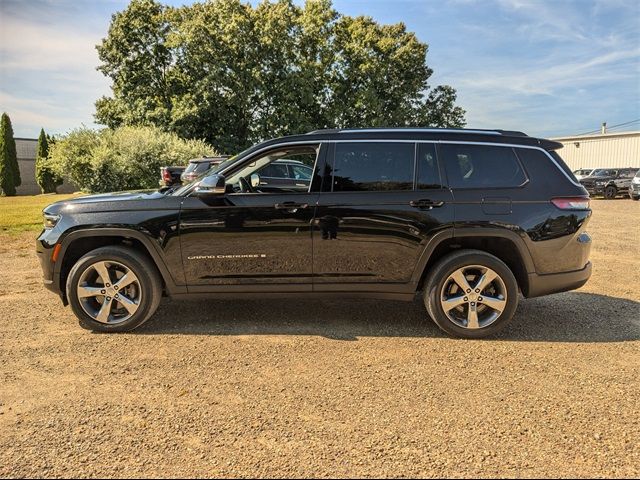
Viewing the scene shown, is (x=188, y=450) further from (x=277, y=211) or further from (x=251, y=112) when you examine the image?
(x=251, y=112)

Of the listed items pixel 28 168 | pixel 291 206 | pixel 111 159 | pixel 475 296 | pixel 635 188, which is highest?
pixel 28 168

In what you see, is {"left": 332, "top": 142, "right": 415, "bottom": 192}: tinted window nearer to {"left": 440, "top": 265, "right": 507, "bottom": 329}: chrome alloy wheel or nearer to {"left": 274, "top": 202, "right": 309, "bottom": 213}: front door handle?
{"left": 274, "top": 202, "right": 309, "bottom": 213}: front door handle

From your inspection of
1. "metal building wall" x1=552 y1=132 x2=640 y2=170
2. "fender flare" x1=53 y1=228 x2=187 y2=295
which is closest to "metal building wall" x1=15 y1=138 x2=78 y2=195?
"fender flare" x1=53 y1=228 x2=187 y2=295

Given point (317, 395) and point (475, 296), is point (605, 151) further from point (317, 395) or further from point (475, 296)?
point (317, 395)

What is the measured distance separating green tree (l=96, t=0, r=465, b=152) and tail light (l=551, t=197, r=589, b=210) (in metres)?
27.3

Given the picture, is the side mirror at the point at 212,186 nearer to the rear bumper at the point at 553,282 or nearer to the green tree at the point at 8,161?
the rear bumper at the point at 553,282

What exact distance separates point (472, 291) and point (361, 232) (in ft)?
3.74

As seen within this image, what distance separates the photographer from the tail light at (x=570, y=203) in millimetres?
4262

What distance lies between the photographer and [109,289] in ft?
14.2

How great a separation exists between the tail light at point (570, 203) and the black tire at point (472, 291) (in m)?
0.74

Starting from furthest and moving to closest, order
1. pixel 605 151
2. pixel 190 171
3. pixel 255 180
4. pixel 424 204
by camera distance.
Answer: pixel 605 151 → pixel 190 171 → pixel 255 180 → pixel 424 204

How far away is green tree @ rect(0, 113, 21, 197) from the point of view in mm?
34281

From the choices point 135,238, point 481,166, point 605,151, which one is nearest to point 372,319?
point 481,166

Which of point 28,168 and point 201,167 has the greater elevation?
point 28,168
